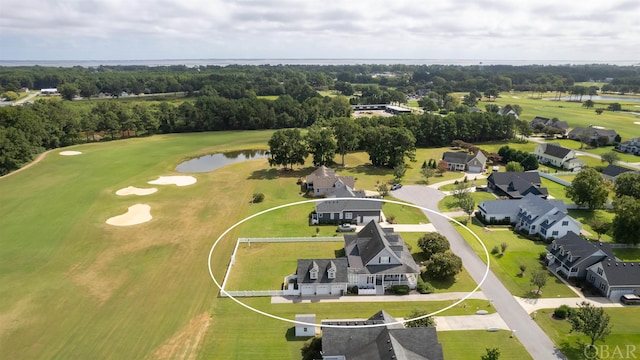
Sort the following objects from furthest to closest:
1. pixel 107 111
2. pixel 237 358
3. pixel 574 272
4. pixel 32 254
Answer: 1. pixel 107 111
2. pixel 32 254
3. pixel 574 272
4. pixel 237 358

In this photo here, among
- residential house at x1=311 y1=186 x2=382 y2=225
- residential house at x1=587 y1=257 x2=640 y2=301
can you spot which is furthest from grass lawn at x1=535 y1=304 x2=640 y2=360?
residential house at x1=311 y1=186 x2=382 y2=225

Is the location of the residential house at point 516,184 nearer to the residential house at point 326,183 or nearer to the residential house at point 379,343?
the residential house at point 326,183

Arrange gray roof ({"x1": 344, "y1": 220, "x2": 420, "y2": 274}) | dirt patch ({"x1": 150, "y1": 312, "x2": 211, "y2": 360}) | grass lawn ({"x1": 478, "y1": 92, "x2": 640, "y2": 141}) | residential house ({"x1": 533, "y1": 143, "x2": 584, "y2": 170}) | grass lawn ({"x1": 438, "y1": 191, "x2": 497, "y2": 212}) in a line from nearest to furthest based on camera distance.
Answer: dirt patch ({"x1": 150, "y1": 312, "x2": 211, "y2": 360}) → gray roof ({"x1": 344, "y1": 220, "x2": 420, "y2": 274}) → grass lawn ({"x1": 438, "y1": 191, "x2": 497, "y2": 212}) → residential house ({"x1": 533, "y1": 143, "x2": 584, "y2": 170}) → grass lawn ({"x1": 478, "y1": 92, "x2": 640, "y2": 141})

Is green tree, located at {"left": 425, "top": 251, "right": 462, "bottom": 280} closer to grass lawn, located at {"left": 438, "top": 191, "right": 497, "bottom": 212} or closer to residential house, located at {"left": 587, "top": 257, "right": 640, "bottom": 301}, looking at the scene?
residential house, located at {"left": 587, "top": 257, "right": 640, "bottom": 301}

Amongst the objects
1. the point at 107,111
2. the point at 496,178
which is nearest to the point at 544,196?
the point at 496,178

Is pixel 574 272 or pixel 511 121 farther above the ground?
pixel 511 121

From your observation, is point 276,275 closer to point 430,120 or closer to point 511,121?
point 430,120
